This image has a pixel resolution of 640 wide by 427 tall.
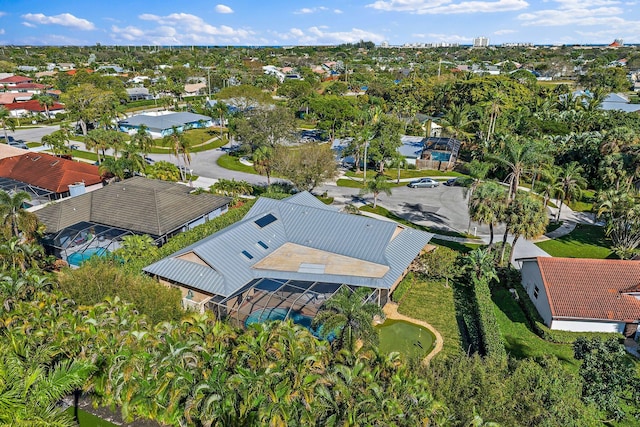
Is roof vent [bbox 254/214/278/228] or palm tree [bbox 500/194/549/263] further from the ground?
palm tree [bbox 500/194/549/263]

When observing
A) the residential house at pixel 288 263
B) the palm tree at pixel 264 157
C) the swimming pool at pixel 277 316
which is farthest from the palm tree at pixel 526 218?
the palm tree at pixel 264 157

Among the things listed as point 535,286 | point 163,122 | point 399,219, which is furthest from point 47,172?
point 535,286

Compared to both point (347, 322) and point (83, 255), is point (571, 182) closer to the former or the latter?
point (347, 322)

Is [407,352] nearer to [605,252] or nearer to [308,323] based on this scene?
[308,323]

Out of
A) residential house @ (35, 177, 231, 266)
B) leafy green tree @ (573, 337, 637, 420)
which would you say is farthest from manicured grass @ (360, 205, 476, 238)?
leafy green tree @ (573, 337, 637, 420)

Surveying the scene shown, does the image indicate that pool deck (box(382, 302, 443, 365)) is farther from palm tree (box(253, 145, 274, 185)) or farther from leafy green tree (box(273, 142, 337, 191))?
palm tree (box(253, 145, 274, 185))

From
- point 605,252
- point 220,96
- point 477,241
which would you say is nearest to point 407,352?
point 477,241
